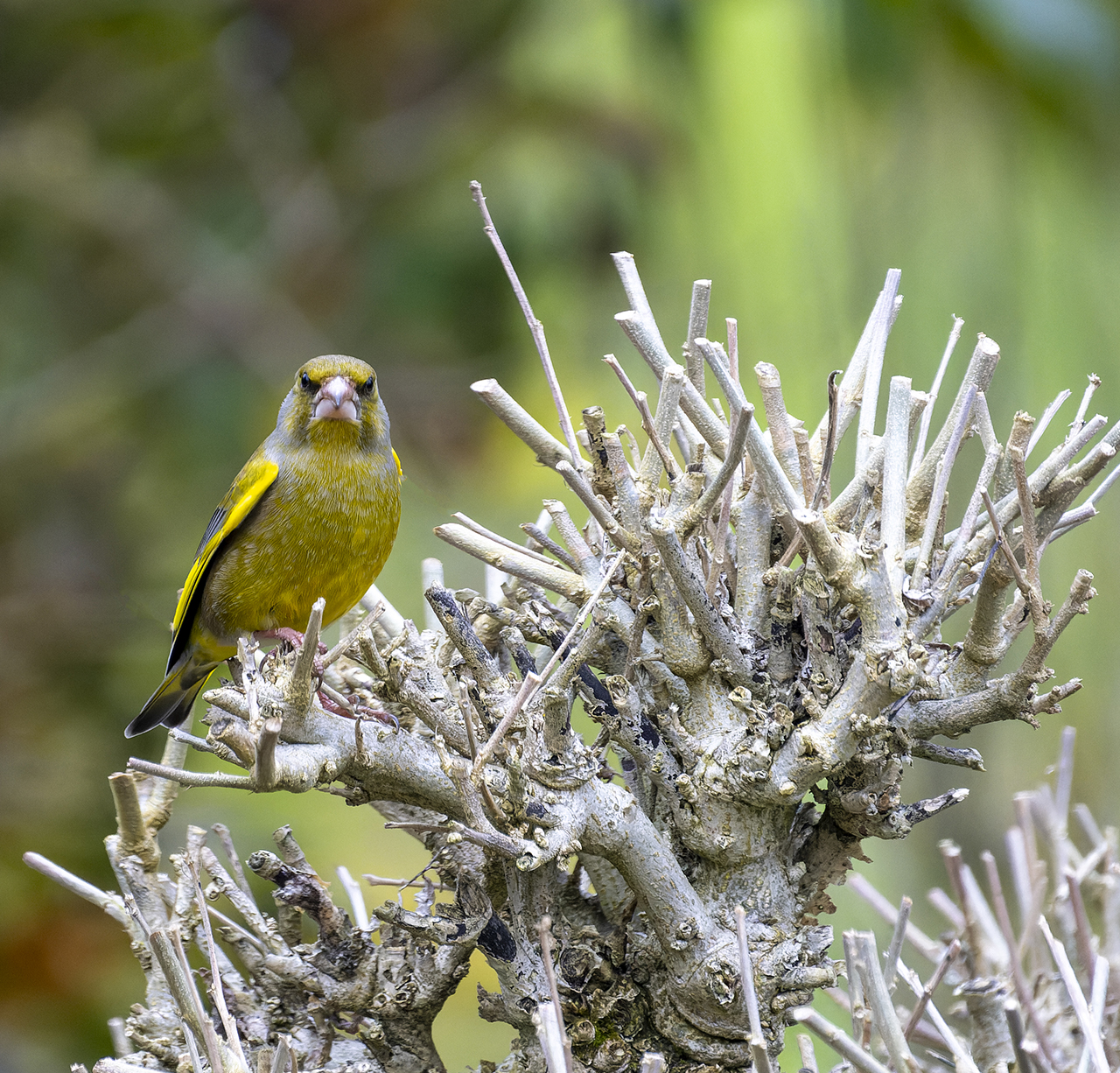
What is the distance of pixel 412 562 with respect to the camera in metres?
5.79

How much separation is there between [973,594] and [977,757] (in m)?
0.19

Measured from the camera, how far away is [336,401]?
5.72 feet

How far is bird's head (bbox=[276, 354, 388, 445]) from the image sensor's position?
69.0 inches

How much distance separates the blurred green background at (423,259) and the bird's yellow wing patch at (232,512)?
157cm

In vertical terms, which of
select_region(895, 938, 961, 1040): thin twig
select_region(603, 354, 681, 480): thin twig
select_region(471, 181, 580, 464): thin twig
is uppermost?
select_region(471, 181, 580, 464): thin twig

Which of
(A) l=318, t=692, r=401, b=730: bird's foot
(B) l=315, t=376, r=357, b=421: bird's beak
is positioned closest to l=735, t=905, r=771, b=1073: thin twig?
(A) l=318, t=692, r=401, b=730: bird's foot

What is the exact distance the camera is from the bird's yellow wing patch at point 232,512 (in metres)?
1.75

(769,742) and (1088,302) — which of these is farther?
(1088,302)

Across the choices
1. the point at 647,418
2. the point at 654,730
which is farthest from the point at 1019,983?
the point at 647,418

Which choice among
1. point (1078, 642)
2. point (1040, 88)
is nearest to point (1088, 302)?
point (1040, 88)

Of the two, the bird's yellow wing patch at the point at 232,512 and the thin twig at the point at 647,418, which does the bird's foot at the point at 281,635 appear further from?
the thin twig at the point at 647,418

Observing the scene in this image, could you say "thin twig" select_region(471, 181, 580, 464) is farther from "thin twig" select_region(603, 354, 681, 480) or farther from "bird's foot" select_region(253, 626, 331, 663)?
"bird's foot" select_region(253, 626, 331, 663)

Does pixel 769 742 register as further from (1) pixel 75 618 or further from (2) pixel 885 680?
(1) pixel 75 618

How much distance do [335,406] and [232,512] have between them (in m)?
0.23
